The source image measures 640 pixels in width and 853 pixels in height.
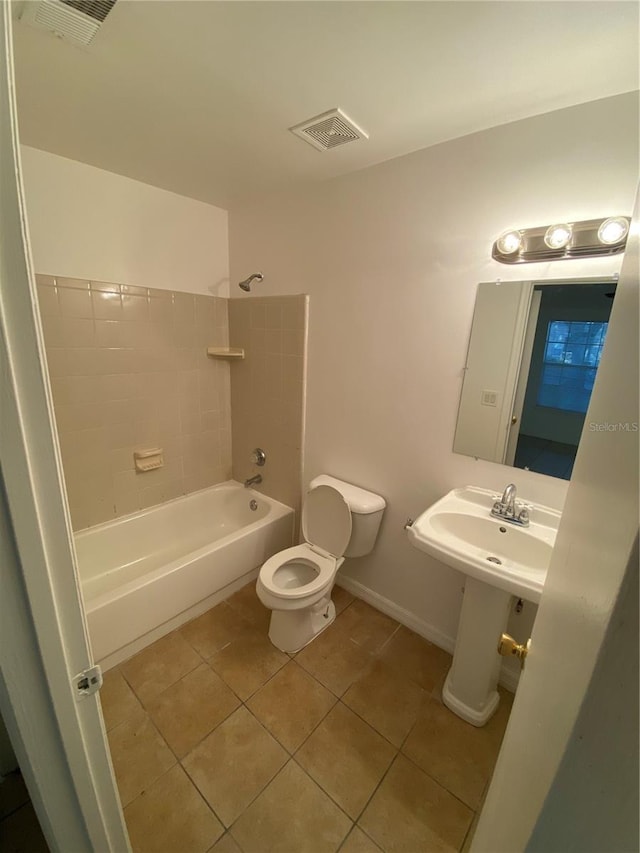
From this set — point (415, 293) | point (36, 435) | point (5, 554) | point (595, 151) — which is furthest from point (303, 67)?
point (5, 554)

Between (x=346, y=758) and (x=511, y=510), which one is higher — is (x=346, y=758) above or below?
below

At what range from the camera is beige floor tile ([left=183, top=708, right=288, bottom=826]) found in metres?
1.18

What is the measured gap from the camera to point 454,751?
4.41 feet

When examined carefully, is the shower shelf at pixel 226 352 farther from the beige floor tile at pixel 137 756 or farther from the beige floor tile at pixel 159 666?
the beige floor tile at pixel 137 756

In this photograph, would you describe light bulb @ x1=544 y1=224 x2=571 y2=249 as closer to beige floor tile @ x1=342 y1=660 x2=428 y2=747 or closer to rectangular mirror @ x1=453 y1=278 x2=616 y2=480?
rectangular mirror @ x1=453 y1=278 x2=616 y2=480

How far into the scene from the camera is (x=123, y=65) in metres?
1.06

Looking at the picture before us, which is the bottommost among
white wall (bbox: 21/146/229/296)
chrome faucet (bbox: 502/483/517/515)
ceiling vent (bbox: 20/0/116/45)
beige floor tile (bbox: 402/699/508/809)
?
beige floor tile (bbox: 402/699/508/809)

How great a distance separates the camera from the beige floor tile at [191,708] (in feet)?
4.45

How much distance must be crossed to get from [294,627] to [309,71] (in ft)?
7.33

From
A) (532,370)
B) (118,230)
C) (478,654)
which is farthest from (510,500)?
(118,230)

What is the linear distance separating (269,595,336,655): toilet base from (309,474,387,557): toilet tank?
33 centimetres

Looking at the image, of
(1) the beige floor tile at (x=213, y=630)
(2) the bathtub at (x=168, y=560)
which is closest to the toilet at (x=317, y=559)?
(1) the beige floor tile at (x=213, y=630)

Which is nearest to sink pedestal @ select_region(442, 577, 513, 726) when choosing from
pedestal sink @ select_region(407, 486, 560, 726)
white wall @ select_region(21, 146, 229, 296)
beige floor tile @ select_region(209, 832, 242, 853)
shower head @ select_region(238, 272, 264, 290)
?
pedestal sink @ select_region(407, 486, 560, 726)

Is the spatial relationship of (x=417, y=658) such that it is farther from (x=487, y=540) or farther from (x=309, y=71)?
(x=309, y=71)
